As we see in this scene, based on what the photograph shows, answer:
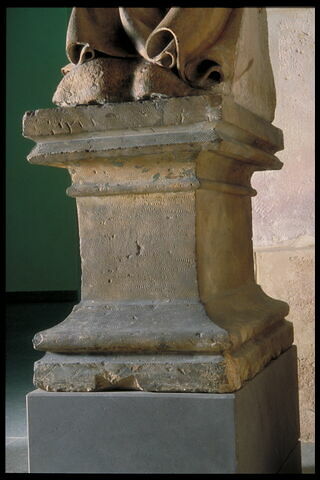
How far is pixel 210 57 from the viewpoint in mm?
1866

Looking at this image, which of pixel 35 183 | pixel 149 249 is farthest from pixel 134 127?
pixel 35 183

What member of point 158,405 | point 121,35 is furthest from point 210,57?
point 158,405

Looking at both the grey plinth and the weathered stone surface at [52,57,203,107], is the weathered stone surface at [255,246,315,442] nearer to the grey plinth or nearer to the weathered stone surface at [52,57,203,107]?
the grey plinth

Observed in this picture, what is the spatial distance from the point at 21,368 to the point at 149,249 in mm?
2979

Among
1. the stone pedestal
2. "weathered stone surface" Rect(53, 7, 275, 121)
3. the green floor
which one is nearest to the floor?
the green floor

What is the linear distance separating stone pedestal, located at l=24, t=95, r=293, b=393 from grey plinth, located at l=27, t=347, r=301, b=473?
34 millimetres

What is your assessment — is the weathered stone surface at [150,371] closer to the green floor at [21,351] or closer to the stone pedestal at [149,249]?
the stone pedestal at [149,249]

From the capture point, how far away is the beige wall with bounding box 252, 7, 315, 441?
288 centimetres

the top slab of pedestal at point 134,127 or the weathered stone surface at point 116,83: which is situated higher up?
the weathered stone surface at point 116,83

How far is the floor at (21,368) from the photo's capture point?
8.52 feet

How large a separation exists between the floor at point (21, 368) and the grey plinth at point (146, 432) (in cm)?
60

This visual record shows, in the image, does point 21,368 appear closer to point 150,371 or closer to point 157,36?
point 150,371

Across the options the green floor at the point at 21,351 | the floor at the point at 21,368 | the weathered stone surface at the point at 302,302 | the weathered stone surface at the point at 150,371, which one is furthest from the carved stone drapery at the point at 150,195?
the green floor at the point at 21,351

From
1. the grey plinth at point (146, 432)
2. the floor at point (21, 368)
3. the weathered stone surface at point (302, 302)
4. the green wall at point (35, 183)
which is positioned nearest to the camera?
the grey plinth at point (146, 432)
